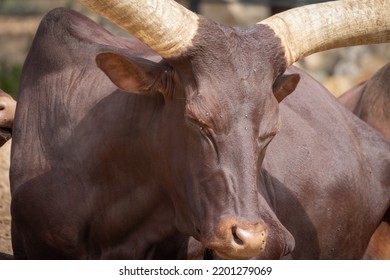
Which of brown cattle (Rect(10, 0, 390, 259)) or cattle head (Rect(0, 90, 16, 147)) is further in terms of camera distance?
cattle head (Rect(0, 90, 16, 147))

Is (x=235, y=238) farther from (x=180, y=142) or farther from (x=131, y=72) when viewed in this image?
(x=131, y=72)

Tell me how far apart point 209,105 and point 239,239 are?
2.30 ft

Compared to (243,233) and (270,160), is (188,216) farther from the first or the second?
(270,160)

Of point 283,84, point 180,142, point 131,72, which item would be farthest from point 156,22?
point 283,84

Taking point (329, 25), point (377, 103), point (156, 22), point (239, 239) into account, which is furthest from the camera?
point (377, 103)

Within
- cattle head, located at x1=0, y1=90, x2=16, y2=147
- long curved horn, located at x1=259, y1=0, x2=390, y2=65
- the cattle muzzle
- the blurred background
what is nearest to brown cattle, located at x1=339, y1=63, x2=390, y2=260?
long curved horn, located at x1=259, y1=0, x2=390, y2=65

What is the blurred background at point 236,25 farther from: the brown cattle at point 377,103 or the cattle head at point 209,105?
the cattle head at point 209,105

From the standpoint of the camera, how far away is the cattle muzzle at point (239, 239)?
235 inches

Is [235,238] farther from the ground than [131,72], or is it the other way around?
[131,72]

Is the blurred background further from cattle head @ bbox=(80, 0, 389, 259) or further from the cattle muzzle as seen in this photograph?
the cattle muzzle

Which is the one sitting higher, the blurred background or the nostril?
the nostril

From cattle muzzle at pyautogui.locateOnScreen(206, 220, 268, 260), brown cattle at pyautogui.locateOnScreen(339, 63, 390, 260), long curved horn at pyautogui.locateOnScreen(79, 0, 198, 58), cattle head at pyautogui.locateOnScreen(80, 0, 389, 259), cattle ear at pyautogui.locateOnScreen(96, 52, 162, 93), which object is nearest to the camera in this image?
cattle muzzle at pyautogui.locateOnScreen(206, 220, 268, 260)

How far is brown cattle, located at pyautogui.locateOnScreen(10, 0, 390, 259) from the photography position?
6.21m

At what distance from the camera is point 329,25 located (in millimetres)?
6965
